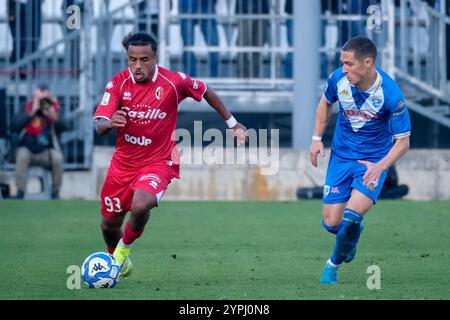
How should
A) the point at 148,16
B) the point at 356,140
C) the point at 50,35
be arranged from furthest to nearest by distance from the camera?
the point at 50,35 → the point at 148,16 → the point at 356,140

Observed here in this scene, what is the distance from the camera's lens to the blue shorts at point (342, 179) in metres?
10.7

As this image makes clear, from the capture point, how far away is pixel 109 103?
10.5 metres

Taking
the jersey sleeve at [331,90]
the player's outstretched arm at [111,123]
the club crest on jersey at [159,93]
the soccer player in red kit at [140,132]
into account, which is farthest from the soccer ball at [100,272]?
the jersey sleeve at [331,90]

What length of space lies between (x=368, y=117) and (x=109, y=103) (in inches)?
85.0

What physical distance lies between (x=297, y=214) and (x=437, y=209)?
2031 millimetres

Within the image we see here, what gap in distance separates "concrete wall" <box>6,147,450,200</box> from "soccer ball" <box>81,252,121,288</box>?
365 inches

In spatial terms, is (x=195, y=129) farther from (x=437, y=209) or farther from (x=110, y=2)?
(x=437, y=209)

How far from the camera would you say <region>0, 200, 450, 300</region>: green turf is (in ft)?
32.3

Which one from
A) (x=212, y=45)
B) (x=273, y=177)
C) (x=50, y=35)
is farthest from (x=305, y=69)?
(x=50, y=35)

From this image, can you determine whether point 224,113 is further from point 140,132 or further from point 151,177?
point 151,177

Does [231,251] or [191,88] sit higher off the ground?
[191,88]
